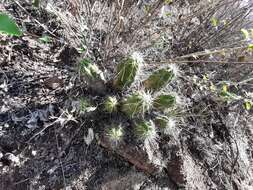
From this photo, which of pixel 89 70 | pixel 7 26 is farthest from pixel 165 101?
pixel 7 26

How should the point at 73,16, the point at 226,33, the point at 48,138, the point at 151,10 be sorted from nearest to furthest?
the point at 48,138 → the point at 151,10 → the point at 73,16 → the point at 226,33

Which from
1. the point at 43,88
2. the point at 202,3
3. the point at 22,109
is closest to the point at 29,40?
the point at 43,88

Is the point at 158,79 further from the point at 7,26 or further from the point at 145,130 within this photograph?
the point at 7,26

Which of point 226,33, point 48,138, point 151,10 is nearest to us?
point 48,138

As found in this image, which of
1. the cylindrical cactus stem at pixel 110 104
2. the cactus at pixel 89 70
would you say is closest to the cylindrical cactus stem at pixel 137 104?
the cylindrical cactus stem at pixel 110 104

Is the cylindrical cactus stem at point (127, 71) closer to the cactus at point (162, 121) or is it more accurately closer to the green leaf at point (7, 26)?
the cactus at point (162, 121)

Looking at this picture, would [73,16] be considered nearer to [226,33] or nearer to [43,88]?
[43,88]
